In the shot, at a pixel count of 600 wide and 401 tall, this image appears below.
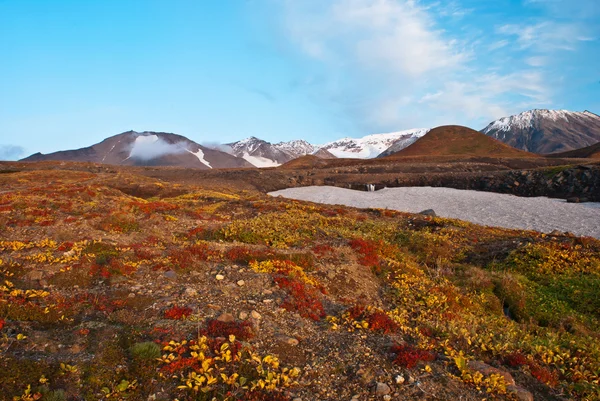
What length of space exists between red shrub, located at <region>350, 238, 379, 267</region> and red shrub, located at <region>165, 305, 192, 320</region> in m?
9.41

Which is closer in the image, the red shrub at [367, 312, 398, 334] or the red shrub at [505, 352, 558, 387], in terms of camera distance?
A: the red shrub at [505, 352, 558, 387]

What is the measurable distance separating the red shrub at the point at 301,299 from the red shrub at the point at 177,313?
3.12 meters

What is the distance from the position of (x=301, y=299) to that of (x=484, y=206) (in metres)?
44.3

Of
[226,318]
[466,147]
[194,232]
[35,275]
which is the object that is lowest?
[226,318]

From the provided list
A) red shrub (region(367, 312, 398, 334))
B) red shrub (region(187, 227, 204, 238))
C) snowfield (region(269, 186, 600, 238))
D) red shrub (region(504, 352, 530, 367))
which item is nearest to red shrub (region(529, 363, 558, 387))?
red shrub (region(504, 352, 530, 367))

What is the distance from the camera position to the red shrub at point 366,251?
59.1 ft

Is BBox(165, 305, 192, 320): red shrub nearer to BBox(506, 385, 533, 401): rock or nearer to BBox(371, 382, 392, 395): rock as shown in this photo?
BBox(371, 382, 392, 395): rock

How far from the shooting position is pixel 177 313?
10945 millimetres

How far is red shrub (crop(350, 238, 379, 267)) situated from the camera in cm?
1800

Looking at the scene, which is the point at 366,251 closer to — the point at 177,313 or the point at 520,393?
the point at 177,313

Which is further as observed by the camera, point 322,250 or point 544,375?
point 322,250

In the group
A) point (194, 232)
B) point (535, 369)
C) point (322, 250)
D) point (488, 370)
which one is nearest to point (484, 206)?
point (322, 250)

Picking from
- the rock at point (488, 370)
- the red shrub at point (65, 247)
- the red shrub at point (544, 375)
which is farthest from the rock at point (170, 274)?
the red shrub at point (544, 375)

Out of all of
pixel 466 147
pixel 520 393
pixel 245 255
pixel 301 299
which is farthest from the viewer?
pixel 466 147
